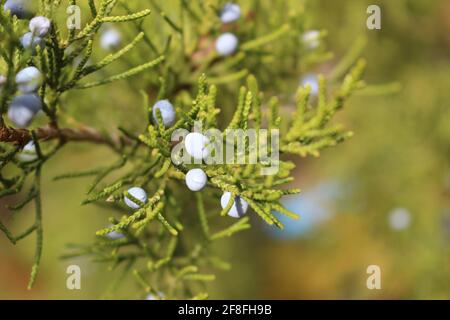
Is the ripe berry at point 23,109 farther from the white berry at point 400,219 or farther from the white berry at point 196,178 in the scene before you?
the white berry at point 400,219

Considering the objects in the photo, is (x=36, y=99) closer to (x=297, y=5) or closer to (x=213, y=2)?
(x=213, y=2)

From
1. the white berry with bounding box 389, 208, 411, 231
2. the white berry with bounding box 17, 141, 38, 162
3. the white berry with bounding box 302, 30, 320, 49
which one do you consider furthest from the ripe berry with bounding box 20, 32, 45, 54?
the white berry with bounding box 389, 208, 411, 231

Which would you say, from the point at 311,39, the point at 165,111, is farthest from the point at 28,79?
the point at 311,39

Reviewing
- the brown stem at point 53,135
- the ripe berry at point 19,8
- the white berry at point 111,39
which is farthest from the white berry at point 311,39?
the ripe berry at point 19,8

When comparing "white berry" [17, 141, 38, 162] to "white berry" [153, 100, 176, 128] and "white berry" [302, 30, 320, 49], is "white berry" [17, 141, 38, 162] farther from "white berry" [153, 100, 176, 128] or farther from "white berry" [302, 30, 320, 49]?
"white berry" [302, 30, 320, 49]

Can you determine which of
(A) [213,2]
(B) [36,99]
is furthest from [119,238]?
(A) [213,2]

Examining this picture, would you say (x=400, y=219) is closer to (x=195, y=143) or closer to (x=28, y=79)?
(x=195, y=143)
